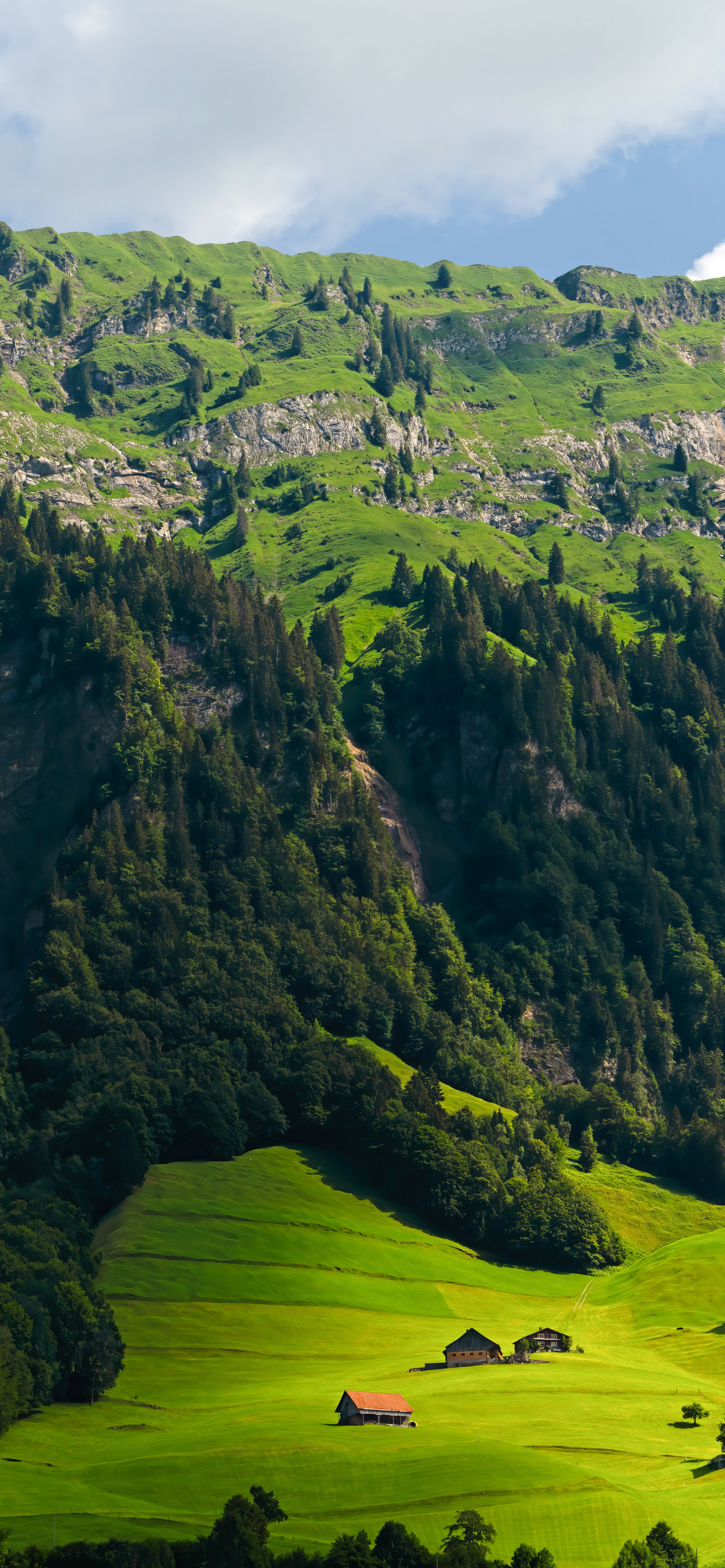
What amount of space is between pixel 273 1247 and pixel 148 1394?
123 feet

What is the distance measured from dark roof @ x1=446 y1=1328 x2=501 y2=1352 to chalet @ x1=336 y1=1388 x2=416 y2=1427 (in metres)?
23.1

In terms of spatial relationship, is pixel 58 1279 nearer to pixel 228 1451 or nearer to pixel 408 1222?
pixel 228 1451

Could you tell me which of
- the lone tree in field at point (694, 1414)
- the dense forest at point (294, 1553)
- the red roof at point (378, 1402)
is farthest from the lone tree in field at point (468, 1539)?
the lone tree in field at point (694, 1414)

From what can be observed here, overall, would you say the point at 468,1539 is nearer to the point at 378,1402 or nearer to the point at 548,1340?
the point at 378,1402

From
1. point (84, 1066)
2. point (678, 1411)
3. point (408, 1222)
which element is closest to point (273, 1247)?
point (408, 1222)

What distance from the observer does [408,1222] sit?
190875 millimetres

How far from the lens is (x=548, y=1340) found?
14975 centimetres

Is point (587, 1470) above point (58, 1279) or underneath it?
underneath

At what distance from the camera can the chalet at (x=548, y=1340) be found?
5807 inches

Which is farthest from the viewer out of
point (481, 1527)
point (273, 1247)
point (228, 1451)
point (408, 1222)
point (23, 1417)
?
point (408, 1222)

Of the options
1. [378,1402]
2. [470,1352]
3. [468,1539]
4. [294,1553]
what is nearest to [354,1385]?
[378,1402]

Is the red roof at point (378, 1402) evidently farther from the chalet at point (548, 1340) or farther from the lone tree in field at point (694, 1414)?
the chalet at point (548, 1340)

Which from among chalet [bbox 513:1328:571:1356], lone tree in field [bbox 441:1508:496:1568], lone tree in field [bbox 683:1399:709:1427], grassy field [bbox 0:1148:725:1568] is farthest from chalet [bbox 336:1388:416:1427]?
chalet [bbox 513:1328:571:1356]

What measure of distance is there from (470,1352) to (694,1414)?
2543 centimetres
